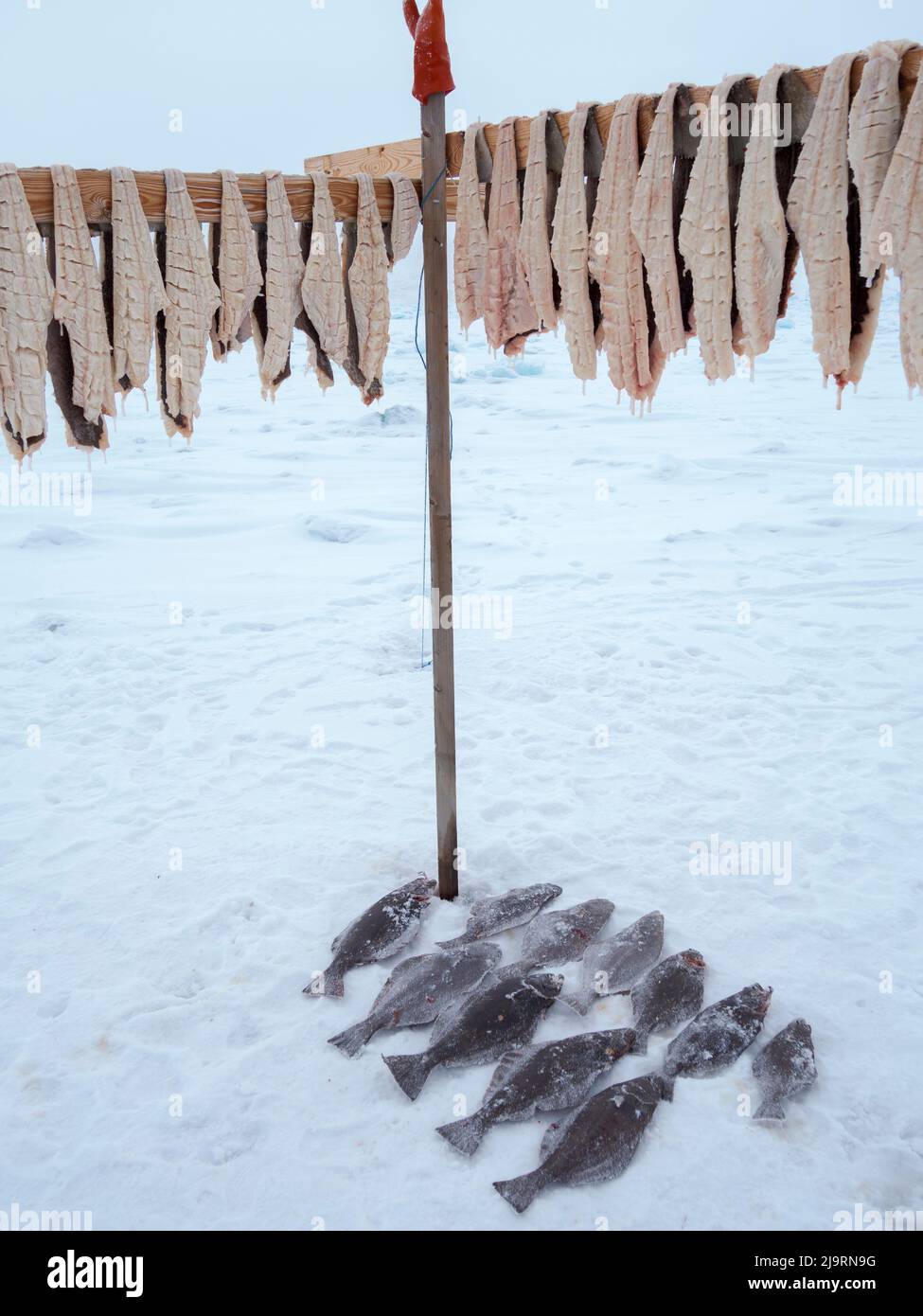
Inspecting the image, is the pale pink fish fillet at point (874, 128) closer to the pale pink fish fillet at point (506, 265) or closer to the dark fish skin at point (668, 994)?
the pale pink fish fillet at point (506, 265)

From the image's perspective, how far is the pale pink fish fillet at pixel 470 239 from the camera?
2.75 meters

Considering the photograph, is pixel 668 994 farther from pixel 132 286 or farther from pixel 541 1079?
pixel 132 286

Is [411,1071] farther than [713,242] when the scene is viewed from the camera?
Yes

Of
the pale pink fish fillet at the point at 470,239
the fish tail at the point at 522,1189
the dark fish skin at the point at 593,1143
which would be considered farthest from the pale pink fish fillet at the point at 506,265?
the fish tail at the point at 522,1189

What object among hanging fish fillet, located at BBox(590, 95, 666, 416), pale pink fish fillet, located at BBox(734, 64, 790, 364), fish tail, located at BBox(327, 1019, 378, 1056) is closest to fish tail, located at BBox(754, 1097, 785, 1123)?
fish tail, located at BBox(327, 1019, 378, 1056)

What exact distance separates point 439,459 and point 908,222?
1.69 metres

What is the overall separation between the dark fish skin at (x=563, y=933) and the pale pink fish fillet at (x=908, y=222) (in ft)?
7.57

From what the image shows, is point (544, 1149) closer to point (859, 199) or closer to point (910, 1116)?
point (910, 1116)

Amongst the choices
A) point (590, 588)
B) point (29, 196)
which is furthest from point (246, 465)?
point (29, 196)

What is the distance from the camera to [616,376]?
105 inches

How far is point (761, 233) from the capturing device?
2252 millimetres

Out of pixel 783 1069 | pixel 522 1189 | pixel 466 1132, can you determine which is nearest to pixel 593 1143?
pixel 522 1189

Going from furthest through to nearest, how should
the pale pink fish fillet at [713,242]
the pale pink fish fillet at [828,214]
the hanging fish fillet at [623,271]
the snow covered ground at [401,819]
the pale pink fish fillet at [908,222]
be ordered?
the snow covered ground at [401,819] → the hanging fish fillet at [623,271] → the pale pink fish fillet at [713,242] → the pale pink fish fillet at [828,214] → the pale pink fish fillet at [908,222]
